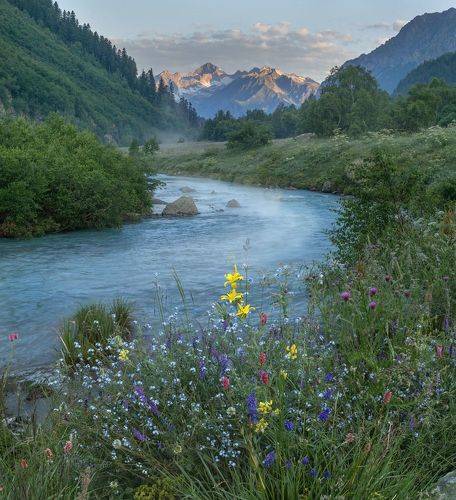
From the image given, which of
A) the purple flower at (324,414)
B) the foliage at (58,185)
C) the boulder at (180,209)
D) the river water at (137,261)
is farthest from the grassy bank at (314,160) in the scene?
the purple flower at (324,414)

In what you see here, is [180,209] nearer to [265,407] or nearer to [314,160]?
[265,407]

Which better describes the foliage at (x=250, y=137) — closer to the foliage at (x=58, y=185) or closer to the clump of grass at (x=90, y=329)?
the foliage at (x=58, y=185)

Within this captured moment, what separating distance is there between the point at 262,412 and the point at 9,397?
16.0 ft

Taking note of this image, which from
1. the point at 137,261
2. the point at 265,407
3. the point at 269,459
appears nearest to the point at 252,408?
the point at 265,407

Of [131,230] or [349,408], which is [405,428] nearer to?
[349,408]

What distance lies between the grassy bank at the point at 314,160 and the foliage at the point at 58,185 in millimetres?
9581

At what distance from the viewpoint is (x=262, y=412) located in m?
2.88

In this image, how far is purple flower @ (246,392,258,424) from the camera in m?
2.81

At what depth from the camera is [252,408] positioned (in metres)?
2.80

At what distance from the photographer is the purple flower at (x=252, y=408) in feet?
9.21

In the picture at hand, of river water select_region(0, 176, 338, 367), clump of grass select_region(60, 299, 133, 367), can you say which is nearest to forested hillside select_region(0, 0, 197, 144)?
river water select_region(0, 176, 338, 367)

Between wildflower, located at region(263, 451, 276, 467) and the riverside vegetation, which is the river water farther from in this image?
wildflower, located at region(263, 451, 276, 467)

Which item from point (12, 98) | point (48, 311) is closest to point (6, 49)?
point (12, 98)

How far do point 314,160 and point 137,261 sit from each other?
36.5 m
